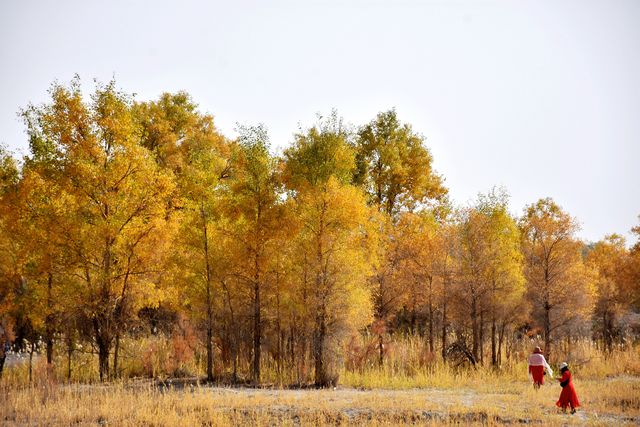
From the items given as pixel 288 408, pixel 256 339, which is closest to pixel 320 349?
pixel 256 339

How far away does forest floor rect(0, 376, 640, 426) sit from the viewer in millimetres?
15297

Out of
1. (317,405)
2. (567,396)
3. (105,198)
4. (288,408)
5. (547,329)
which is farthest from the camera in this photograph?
(547,329)

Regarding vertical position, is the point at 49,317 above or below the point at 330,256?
below

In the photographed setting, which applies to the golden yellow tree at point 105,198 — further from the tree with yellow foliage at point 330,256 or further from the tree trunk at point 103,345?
the tree with yellow foliage at point 330,256

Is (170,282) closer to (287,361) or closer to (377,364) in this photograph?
(287,361)

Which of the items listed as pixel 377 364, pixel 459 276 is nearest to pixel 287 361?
pixel 377 364

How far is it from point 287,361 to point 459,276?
32.3 feet

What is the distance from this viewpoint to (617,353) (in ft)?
99.8

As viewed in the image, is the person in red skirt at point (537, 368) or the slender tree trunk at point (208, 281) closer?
the person in red skirt at point (537, 368)

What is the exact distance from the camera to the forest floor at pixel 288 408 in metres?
15.3

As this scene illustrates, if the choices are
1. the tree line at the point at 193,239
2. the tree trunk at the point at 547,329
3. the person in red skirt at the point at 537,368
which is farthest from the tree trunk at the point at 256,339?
the tree trunk at the point at 547,329

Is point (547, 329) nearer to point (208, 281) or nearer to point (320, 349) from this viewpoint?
point (320, 349)

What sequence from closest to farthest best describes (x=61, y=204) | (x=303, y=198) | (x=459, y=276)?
(x=61, y=204) < (x=303, y=198) < (x=459, y=276)

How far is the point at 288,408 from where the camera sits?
16.5 m
